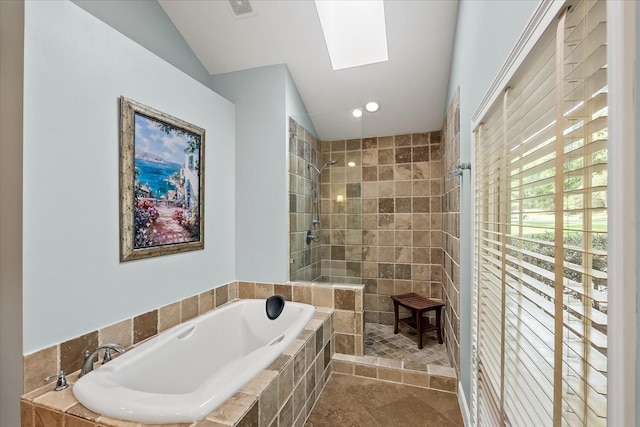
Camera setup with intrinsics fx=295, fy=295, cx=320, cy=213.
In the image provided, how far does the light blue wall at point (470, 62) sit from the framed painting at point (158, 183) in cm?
194

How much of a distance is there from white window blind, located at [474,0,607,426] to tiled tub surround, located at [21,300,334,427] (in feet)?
3.27

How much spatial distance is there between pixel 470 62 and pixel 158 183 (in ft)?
6.89

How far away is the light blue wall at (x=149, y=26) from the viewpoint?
1902 millimetres

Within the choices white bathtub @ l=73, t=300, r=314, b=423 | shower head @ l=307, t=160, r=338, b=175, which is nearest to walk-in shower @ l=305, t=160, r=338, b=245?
shower head @ l=307, t=160, r=338, b=175

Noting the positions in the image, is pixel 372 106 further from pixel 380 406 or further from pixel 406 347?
pixel 380 406

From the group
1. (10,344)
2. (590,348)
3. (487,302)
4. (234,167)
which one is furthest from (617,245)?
(234,167)

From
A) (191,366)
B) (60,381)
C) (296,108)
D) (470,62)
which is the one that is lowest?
(191,366)

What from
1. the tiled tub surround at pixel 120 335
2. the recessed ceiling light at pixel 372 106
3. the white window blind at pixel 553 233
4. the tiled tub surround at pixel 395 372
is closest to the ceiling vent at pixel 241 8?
the recessed ceiling light at pixel 372 106

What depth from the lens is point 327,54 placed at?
2564 mm

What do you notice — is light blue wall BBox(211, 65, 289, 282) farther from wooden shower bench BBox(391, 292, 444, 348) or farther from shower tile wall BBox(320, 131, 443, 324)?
wooden shower bench BBox(391, 292, 444, 348)

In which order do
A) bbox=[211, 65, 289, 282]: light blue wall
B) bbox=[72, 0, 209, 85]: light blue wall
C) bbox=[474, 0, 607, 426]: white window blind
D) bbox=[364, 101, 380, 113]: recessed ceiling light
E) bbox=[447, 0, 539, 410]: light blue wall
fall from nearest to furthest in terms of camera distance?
1. bbox=[474, 0, 607, 426]: white window blind
2. bbox=[447, 0, 539, 410]: light blue wall
3. bbox=[72, 0, 209, 85]: light blue wall
4. bbox=[211, 65, 289, 282]: light blue wall
5. bbox=[364, 101, 380, 113]: recessed ceiling light

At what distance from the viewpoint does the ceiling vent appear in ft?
7.23

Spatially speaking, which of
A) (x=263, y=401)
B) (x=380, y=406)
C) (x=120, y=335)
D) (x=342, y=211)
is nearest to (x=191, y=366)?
(x=120, y=335)

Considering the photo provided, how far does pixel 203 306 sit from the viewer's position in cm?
237
